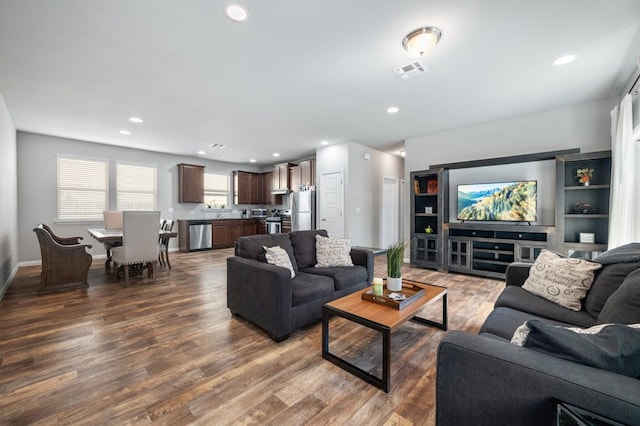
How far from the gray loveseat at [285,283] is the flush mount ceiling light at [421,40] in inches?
86.3

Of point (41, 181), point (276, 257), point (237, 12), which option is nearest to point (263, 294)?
point (276, 257)

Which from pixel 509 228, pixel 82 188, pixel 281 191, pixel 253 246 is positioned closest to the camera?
pixel 253 246

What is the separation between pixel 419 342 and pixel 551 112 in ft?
13.7

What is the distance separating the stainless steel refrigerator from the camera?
6652 millimetres

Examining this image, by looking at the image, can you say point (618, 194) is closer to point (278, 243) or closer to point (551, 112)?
point (551, 112)

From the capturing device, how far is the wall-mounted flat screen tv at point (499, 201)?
4.05 m

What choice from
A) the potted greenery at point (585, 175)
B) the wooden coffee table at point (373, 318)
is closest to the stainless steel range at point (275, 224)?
the wooden coffee table at point (373, 318)

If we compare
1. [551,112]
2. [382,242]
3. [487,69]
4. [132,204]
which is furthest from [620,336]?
[132,204]

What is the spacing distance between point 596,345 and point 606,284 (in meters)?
1.29

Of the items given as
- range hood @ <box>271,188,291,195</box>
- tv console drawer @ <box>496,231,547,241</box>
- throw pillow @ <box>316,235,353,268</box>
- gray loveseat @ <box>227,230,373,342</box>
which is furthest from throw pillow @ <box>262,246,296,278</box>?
range hood @ <box>271,188,291,195</box>

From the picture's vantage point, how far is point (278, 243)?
3.04 meters

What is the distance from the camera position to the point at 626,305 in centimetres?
133

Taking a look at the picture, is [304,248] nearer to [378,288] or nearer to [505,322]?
[378,288]

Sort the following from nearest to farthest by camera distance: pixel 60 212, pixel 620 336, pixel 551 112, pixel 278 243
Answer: pixel 620 336 → pixel 278 243 → pixel 551 112 → pixel 60 212
